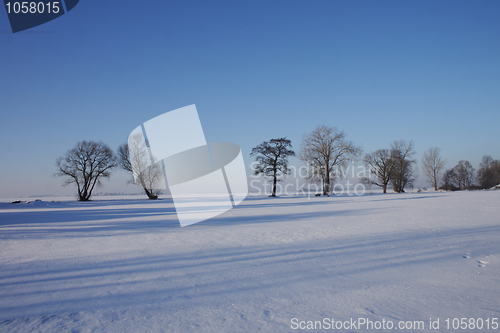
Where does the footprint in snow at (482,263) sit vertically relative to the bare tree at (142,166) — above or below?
below

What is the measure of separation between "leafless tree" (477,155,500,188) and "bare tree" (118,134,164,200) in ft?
224

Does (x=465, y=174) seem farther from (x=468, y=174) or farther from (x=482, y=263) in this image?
(x=482, y=263)

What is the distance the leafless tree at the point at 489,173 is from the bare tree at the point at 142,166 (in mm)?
68149

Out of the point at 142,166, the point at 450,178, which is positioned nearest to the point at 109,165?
the point at 142,166

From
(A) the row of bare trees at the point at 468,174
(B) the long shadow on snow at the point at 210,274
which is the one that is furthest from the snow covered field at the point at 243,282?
(A) the row of bare trees at the point at 468,174

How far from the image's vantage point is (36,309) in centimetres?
278

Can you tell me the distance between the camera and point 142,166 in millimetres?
35469

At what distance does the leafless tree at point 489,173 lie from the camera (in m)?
56.9

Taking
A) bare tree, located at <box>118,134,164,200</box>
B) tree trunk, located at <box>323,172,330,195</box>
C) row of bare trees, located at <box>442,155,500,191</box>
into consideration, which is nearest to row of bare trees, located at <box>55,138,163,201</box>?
bare tree, located at <box>118,134,164,200</box>

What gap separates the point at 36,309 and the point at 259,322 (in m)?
2.49

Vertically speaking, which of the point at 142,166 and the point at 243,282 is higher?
the point at 142,166

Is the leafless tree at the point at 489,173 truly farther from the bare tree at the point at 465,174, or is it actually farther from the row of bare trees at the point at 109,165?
the row of bare trees at the point at 109,165

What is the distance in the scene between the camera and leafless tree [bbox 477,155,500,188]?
56.9m

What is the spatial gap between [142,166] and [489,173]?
75896 millimetres
